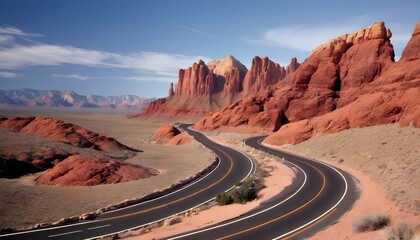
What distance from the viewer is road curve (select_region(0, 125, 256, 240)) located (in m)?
21.6

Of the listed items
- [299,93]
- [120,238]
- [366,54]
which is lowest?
[120,238]

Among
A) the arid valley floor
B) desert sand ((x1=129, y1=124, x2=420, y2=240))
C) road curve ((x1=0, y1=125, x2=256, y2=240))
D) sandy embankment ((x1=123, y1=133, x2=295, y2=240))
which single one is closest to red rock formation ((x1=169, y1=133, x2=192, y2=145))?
desert sand ((x1=129, y1=124, x2=420, y2=240))

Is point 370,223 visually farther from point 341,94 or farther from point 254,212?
point 341,94

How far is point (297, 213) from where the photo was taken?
23.6 m

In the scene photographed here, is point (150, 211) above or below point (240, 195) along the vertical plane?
below

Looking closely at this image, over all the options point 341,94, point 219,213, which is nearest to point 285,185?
point 219,213

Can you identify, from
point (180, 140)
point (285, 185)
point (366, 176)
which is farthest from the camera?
point (180, 140)

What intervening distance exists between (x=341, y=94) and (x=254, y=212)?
58125 millimetres

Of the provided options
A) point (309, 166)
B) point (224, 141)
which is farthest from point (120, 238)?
point (224, 141)

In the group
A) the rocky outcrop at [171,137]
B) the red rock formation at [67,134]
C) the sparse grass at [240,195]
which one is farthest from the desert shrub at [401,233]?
the rocky outcrop at [171,137]

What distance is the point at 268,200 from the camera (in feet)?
90.4

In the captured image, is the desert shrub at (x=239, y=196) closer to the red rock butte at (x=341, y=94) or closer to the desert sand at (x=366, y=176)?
the desert sand at (x=366, y=176)

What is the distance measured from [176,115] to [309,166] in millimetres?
155134

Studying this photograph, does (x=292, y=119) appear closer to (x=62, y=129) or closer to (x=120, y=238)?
(x=62, y=129)
